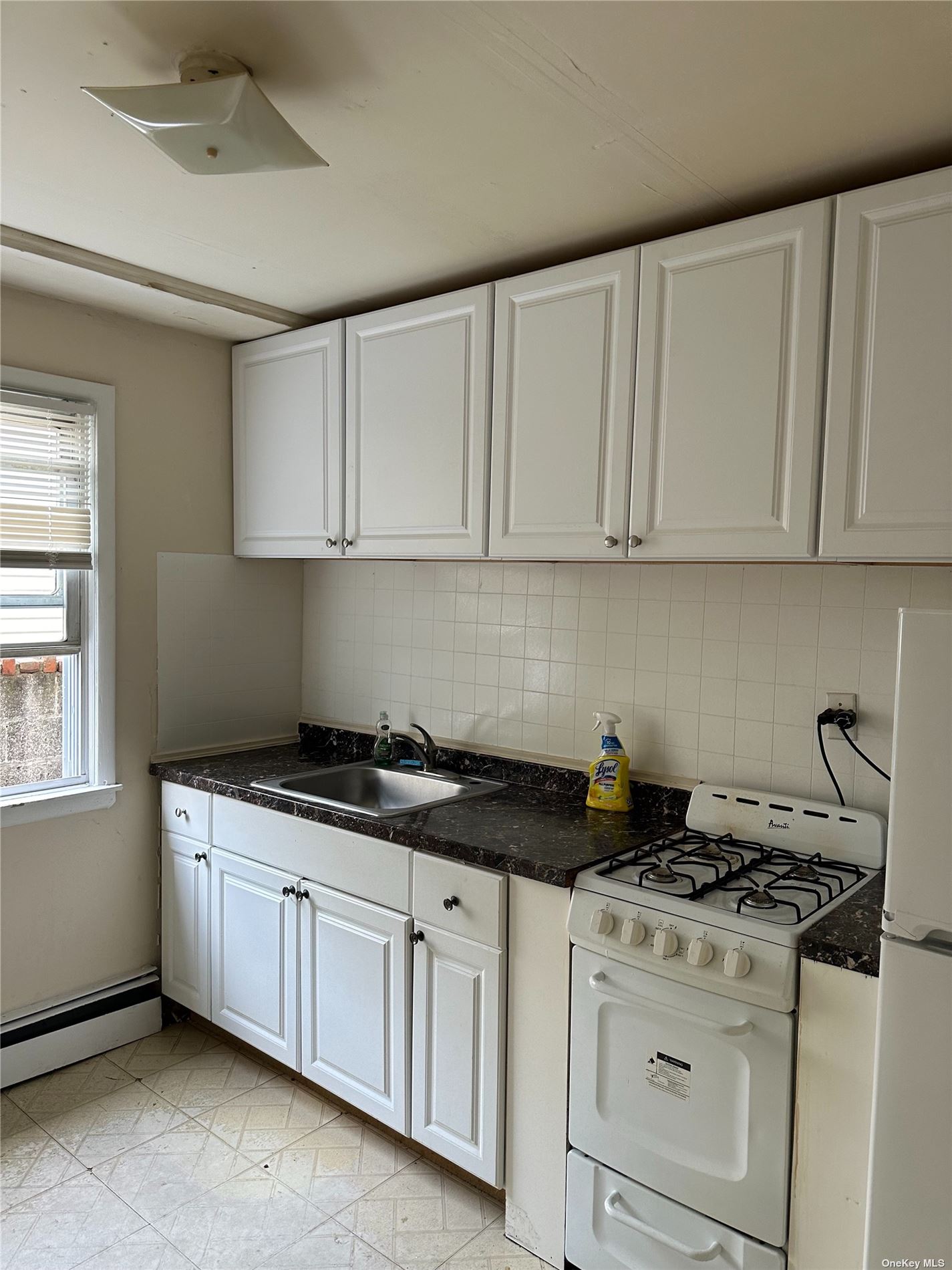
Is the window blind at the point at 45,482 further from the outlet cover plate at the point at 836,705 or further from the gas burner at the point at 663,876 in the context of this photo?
the outlet cover plate at the point at 836,705

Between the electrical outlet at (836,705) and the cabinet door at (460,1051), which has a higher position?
the electrical outlet at (836,705)

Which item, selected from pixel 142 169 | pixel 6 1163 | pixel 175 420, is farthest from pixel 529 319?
pixel 6 1163

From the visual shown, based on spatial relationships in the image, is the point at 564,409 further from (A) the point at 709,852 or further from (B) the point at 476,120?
(A) the point at 709,852

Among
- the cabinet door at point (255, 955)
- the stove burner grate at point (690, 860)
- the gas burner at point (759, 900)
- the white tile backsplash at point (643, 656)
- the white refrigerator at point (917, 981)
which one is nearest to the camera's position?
the white refrigerator at point (917, 981)

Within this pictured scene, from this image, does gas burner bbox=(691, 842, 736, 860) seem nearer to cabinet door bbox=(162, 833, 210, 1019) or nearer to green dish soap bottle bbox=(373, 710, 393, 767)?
green dish soap bottle bbox=(373, 710, 393, 767)

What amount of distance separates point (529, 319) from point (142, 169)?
93cm

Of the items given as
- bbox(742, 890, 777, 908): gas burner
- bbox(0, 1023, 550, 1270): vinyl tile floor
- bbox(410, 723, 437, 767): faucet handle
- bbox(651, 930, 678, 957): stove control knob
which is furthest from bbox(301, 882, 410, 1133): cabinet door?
bbox(742, 890, 777, 908): gas burner

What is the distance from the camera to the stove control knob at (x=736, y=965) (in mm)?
1608

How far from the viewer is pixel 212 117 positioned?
1448 mm

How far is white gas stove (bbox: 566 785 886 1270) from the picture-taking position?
5.30ft

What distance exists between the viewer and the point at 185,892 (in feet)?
9.43

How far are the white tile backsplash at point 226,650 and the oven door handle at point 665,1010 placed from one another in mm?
1691

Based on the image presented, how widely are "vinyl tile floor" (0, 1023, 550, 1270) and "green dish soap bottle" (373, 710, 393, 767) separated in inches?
39.5

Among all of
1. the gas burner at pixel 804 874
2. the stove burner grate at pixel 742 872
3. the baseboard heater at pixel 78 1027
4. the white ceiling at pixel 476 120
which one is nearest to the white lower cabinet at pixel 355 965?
the baseboard heater at pixel 78 1027
